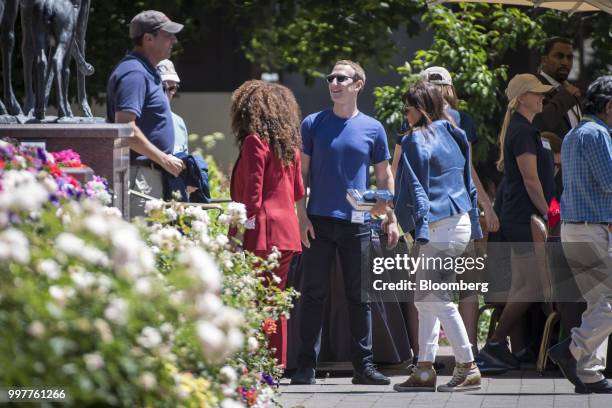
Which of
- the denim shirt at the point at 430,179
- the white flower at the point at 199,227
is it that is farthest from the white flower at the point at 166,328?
the denim shirt at the point at 430,179

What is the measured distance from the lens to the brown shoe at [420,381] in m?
7.64

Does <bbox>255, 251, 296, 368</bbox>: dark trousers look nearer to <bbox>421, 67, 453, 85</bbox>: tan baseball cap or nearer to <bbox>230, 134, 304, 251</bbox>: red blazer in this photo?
<bbox>230, 134, 304, 251</bbox>: red blazer

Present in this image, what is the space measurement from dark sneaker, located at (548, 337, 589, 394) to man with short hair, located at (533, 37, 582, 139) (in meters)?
2.47

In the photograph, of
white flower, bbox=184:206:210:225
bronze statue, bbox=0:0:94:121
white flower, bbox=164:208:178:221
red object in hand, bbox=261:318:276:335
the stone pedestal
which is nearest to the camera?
white flower, bbox=164:208:178:221

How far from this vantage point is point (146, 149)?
6875 millimetres

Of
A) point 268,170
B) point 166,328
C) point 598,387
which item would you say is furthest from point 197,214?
point 598,387

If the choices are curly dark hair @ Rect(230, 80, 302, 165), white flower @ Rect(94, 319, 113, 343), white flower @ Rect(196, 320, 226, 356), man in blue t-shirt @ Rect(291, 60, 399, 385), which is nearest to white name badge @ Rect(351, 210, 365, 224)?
man in blue t-shirt @ Rect(291, 60, 399, 385)

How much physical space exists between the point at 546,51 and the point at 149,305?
7.20 m

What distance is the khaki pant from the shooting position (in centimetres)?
718

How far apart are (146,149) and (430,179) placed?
1.74 meters

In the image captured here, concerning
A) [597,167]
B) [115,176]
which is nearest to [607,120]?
[597,167]

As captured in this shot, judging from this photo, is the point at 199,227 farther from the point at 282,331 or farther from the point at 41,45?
the point at 282,331

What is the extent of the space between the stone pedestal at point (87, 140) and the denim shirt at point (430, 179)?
5.76 feet

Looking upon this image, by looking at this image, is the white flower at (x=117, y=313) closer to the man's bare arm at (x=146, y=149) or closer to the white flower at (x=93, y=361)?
the white flower at (x=93, y=361)
